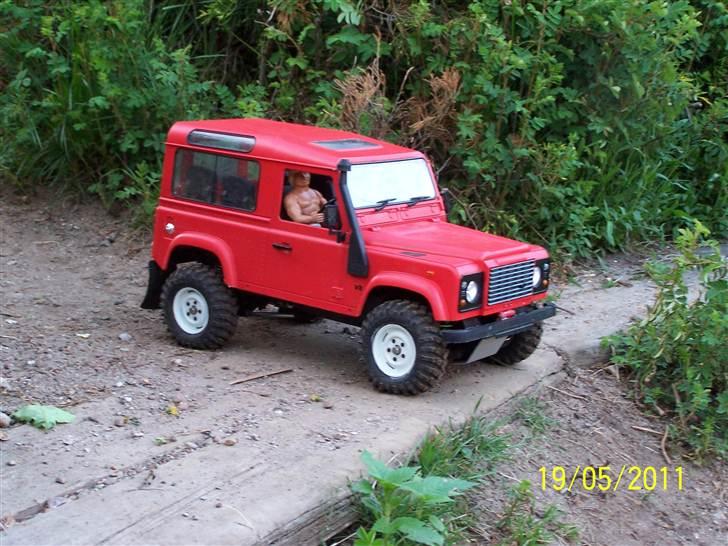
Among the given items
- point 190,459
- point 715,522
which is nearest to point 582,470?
point 715,522

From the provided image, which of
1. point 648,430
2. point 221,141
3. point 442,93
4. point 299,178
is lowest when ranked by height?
point 648,430

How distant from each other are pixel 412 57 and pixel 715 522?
4.93 m

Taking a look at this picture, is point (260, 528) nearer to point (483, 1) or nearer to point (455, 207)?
point (455, 207)

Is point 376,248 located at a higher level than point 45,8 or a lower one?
lower

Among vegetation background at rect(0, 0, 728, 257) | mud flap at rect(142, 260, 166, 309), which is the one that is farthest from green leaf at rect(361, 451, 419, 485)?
vegetation background at rect(0, 0, 728, 257)

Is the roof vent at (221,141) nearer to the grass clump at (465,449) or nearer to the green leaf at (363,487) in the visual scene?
the grass clump at (465,449)

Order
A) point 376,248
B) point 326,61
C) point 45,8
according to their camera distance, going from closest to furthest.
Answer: point 376,248
point 326,61
point 45,8

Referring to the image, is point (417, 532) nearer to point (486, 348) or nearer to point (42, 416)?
point (486, 348)

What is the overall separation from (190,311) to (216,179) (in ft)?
3.07

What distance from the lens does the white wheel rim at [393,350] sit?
20.9 ft

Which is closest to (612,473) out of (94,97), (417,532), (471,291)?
(471,291)

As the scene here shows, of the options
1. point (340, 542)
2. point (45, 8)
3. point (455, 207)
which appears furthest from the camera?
point (45, 8)

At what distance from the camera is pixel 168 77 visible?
964cm

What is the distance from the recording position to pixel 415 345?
6.32m
